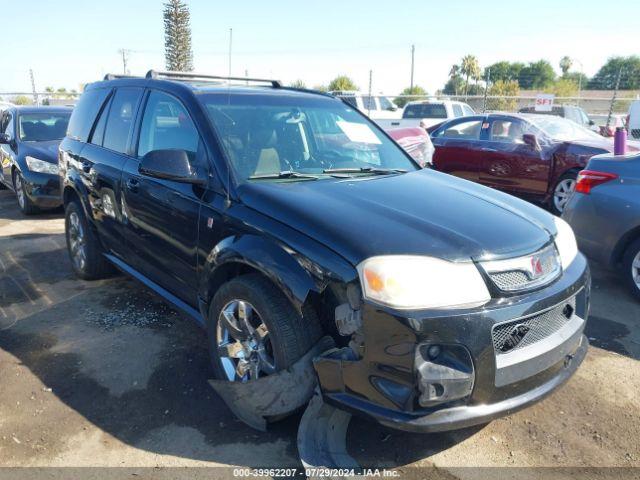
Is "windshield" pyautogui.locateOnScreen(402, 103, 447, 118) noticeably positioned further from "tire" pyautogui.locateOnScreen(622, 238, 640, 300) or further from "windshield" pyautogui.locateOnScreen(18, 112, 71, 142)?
"tire" pyautogui.locateOnScreen(622, 238, 640, 300)

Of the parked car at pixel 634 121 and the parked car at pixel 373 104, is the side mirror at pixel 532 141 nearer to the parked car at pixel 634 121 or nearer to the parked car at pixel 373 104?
the parked car at pixel 634 121

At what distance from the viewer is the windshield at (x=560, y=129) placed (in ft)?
27.9

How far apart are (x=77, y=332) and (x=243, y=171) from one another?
6.88 feet

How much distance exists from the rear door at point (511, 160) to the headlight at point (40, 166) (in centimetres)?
688

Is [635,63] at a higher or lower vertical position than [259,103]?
higher

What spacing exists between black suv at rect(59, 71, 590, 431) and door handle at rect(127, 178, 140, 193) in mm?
18

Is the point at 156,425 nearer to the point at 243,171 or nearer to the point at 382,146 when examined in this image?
the point at 243,171

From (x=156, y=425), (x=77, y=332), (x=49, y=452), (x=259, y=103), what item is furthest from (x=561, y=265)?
(x=77, y=332)

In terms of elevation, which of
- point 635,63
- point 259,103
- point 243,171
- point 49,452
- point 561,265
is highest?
point 635,63

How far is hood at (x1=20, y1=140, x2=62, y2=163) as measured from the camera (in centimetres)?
808

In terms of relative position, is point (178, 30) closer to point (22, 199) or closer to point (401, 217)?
point (401, 217)

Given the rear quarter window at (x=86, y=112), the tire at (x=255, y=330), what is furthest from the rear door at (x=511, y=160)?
the tire at (x=255, y=330)

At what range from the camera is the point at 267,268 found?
2.62 meters

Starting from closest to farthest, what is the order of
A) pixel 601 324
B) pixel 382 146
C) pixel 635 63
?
pixel 382 146 < pixel 601 324 < pixel 635 63
